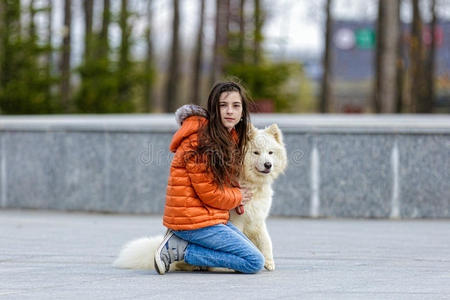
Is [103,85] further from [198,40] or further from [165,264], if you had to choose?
[165,264]

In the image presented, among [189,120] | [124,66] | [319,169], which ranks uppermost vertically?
[124,66]

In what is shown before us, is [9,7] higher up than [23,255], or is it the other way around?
[9,7]

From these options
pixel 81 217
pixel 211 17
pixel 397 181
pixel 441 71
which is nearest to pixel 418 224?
pixel 397 181

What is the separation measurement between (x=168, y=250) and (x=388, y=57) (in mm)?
15098

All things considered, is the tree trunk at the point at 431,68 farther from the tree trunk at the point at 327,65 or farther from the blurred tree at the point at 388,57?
the blurred tree at the point at 388,57

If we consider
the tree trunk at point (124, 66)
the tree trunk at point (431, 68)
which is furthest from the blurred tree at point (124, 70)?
the tree trunk at point (431, 68)

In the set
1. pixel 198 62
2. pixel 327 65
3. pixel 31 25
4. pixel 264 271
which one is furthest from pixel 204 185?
pixel 198 62

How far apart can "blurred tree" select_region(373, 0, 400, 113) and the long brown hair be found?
1455 cm

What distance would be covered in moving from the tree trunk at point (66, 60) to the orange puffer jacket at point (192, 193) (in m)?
18.5

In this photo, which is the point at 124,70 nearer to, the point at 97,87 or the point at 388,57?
the point at 97,87

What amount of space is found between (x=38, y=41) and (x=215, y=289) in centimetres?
1864

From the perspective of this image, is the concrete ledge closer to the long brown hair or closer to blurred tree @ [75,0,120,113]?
the long brown hair

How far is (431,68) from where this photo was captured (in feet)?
112

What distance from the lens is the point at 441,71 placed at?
38.6 metres
